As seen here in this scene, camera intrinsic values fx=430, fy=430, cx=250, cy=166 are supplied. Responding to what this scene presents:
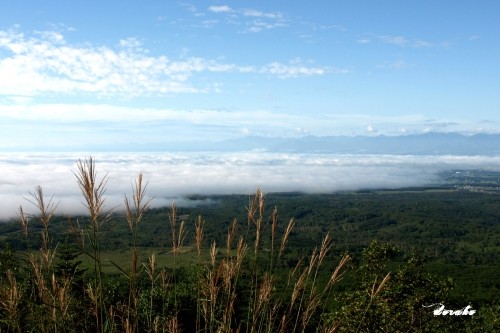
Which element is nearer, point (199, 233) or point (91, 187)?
point (91, 187)

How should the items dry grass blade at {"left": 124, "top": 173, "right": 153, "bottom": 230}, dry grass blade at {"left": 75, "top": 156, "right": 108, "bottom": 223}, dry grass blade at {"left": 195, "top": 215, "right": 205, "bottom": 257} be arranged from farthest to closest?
1. dry grass blade at {"left": 195, "top": 215, "right": 205, "bottom": 257}
2. dry grass blade at {"left": 124, "top": 173, "right": 153, "bottom": 230}
3. dry grass blade at {"left": 75, "top": 156, "right": 108, "bottom": 223}

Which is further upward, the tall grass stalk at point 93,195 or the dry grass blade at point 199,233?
the tall grass stalk at point 93,195

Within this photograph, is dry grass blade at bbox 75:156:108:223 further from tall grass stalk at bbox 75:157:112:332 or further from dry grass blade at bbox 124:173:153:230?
dry grass blade at bbox 124:173:153:230

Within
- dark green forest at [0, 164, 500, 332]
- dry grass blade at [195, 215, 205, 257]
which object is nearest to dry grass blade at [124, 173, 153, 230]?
dark green forest at [0, 164, 500, 332]

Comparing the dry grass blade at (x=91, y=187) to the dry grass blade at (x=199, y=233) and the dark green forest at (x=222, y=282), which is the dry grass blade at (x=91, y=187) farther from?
the dry grass blade at (x=199, y=233)

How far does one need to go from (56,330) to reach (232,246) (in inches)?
66.2

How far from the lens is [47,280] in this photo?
3.79m

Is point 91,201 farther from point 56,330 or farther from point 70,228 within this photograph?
point 56,330

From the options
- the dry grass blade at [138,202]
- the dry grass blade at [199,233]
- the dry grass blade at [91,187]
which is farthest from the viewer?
the dry grass blade at [199,233]

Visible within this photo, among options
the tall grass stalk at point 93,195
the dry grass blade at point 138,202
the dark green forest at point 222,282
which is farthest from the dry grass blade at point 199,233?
the tall grass stalk at point 93,195

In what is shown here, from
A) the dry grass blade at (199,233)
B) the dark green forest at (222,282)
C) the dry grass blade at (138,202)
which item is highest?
the dry grass blade at (138,202)

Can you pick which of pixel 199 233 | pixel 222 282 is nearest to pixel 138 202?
pixel 199 233

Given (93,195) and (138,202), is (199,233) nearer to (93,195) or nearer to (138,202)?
(138,202)

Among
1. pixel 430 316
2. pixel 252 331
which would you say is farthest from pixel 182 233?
pixel 430 316
